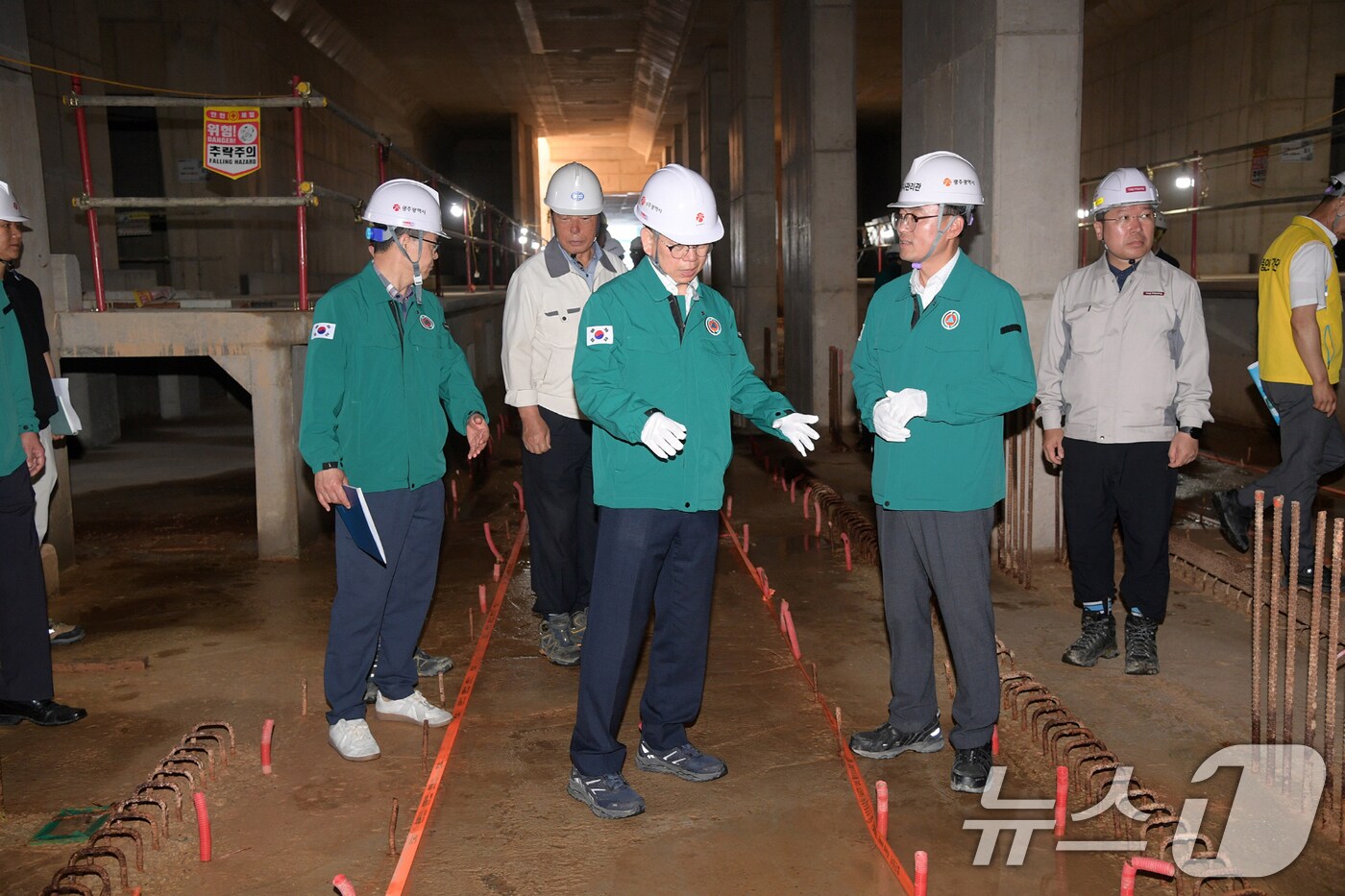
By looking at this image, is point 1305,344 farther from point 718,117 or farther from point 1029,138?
point 718,117

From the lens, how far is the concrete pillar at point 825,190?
13109mm

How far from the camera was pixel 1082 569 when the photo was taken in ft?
17.4

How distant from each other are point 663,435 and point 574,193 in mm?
2234

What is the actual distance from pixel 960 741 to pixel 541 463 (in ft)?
7.85

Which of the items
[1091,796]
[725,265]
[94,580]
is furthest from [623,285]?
[725,265]

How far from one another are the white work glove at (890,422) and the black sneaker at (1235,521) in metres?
4.04

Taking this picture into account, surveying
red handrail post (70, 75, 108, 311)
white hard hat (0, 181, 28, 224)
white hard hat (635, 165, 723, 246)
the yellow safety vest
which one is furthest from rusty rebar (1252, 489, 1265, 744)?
red handrail post (70, 75, 108, 311)

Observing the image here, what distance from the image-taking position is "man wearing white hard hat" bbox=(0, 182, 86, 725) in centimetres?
469

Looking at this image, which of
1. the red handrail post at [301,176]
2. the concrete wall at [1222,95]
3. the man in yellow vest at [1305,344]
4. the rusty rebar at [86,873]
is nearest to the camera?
the rusty rebar at [86,873]

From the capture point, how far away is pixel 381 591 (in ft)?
14.5

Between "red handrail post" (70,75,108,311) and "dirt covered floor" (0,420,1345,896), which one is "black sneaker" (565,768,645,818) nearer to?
Answer: "dirt covered floor" (0,420,1345,896)

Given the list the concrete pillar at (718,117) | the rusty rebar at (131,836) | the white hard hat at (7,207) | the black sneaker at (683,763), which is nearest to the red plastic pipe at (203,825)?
the rusty rebar at (131,836)

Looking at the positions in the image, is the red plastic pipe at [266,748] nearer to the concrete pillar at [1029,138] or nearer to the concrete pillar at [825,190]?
the concrete pillar at [1029,138]

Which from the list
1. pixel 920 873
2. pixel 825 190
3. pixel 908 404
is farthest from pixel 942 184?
pixel 825 190
